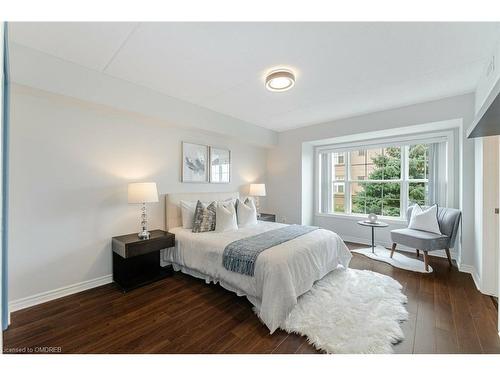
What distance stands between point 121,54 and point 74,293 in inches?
104

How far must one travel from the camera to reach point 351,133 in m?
4.09

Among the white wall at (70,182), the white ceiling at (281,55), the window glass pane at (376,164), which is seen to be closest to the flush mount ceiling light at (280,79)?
the white ceiling at (281,55)

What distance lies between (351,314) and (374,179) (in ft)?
10.9

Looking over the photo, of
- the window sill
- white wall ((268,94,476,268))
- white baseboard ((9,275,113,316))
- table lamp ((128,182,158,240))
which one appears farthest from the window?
white baseboard ((9,275,113,316))

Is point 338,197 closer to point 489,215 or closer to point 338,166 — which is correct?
point 338,166

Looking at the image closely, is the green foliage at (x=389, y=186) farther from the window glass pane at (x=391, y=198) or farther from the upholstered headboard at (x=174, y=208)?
the upholstered headboard at (x=174, y=208)

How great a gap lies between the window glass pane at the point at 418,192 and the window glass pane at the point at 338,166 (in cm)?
129

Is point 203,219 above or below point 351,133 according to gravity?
below

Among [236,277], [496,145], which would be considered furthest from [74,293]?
[496,145]

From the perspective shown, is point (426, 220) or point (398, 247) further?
point (398, 247)

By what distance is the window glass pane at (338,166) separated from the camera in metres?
5.04

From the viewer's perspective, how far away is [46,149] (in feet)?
7.75

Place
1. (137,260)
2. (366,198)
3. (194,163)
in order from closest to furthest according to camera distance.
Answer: (137,260) → (194,163) → (366,198)

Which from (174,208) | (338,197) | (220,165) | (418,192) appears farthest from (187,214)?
(418,192)
